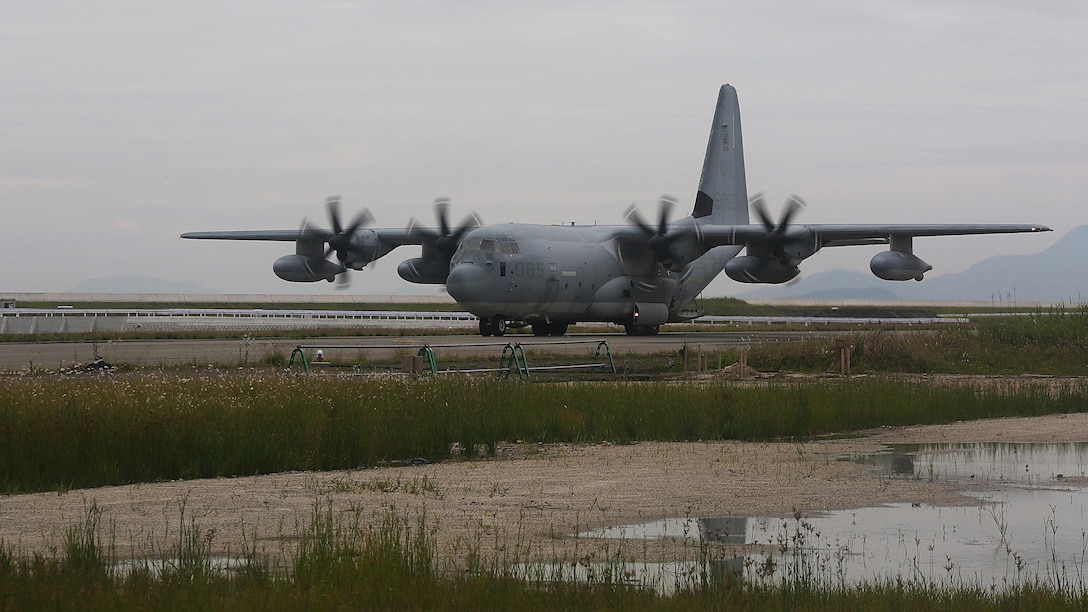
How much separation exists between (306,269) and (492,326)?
8.29 meters

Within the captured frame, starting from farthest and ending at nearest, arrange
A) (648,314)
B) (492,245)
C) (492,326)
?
(648,314)
(492,326)
(492,245)

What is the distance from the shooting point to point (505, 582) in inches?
311

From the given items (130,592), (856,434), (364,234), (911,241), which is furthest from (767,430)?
(364,234)

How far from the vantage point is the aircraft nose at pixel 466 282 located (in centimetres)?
3888

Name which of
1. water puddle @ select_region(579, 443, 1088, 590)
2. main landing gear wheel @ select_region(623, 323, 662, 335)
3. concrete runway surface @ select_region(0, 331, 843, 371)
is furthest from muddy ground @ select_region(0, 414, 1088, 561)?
main landing gear wheel @ select_region(623, 323, 662, 335)

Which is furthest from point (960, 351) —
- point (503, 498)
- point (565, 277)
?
point (503, 498)

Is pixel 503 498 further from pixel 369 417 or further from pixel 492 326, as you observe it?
pixel 492 326

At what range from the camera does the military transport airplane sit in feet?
132

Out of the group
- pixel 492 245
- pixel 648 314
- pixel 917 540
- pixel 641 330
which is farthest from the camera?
pixel 641 330

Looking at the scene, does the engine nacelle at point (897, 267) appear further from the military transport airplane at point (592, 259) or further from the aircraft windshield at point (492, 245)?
the aircraft windshield at point (492, 245)

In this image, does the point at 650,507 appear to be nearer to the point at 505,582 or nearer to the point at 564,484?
the point at 564,484

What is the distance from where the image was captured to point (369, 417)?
16.8 metres

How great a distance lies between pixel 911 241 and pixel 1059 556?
1384 inches

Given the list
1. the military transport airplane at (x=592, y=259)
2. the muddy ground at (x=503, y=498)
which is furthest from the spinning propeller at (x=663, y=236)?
the muddy ground at (x=503, y=498)
